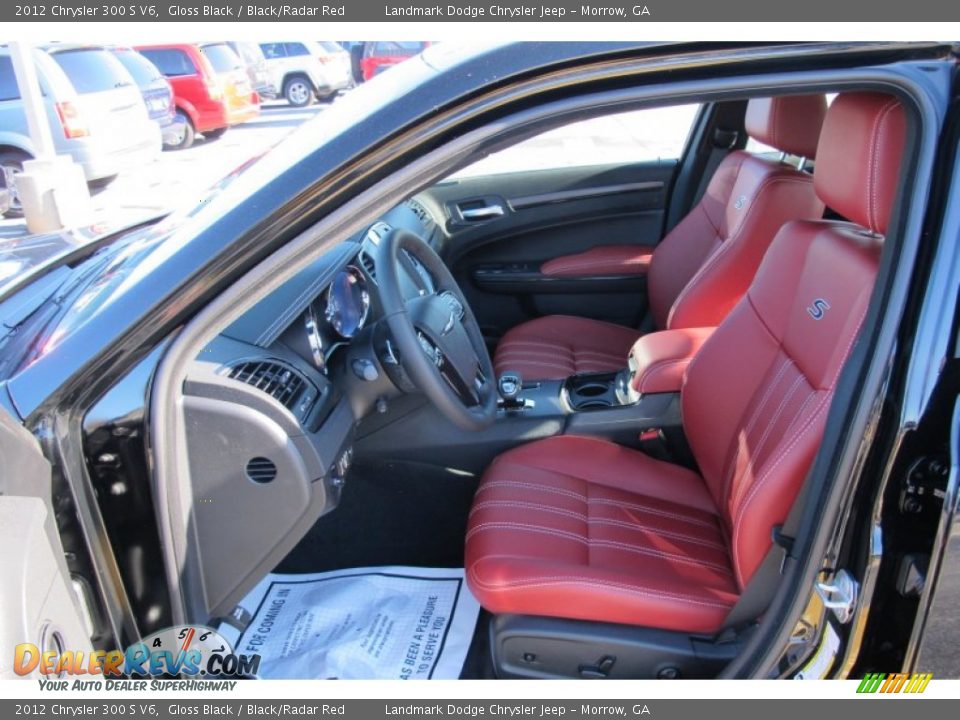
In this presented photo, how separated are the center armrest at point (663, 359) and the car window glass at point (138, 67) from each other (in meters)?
7.13

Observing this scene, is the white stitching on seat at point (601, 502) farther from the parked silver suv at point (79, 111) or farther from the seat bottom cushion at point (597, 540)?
the parked silver suv at point (79, 111)

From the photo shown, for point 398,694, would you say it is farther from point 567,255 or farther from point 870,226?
point 567,255

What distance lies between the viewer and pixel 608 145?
4.50 metres

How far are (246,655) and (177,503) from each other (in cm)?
67

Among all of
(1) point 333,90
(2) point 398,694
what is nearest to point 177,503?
(2) point 398,694

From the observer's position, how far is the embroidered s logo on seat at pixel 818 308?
153cm

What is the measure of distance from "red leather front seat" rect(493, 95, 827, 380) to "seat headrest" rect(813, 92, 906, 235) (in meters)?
0.60

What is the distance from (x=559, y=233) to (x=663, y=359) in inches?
52.9

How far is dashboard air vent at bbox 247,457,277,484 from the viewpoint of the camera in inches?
55.9

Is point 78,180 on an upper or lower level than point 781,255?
lower

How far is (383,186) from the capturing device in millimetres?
1146

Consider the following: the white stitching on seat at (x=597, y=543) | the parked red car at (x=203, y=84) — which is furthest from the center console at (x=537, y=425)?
the parked red car at (x=203, y=84)

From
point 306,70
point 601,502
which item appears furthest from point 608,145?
point 306,70

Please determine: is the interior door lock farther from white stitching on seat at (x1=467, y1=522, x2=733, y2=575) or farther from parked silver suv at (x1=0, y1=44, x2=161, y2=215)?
parked silver suv at (x1=0, y1=44, x2=161, y2=215)
